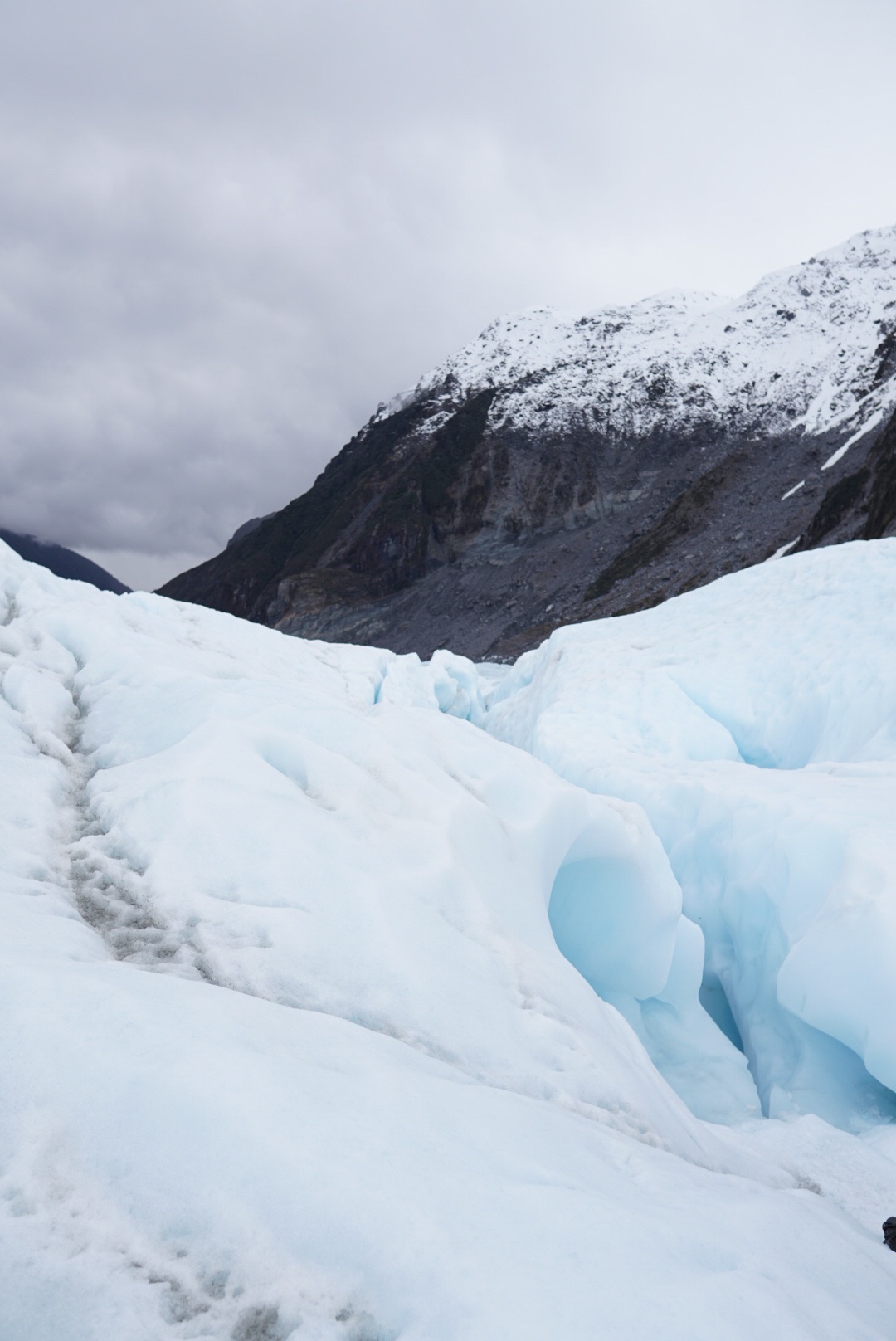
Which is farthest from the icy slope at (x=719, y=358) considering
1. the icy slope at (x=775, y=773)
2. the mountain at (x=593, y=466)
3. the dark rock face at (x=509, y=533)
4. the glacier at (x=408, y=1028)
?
the glacier at (x=408, y=1028)

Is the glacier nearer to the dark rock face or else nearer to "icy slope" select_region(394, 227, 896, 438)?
the dark rock face

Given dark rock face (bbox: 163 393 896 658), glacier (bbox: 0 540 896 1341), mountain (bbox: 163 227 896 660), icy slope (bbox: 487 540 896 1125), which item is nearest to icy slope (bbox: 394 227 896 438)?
mountain (bbox: 163 227 896 660)

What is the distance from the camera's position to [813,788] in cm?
772

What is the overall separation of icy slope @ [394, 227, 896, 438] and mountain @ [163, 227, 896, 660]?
27 centimetres

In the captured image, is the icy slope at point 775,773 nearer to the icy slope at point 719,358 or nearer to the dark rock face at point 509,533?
the dark rock face at point 509,533

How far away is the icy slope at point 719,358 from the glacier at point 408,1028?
7460 centimetres

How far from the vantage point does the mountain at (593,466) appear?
64.2 metres

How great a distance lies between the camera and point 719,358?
3442 inches

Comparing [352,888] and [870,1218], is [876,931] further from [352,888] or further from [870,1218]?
[352,888]

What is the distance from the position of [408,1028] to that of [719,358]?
99545 mm

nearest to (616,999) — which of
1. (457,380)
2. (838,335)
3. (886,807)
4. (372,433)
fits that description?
(886,807)

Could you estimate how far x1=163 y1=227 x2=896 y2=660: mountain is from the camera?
211 feet

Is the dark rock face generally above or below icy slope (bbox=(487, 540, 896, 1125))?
above

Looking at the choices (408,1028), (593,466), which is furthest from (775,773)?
(593,466)
